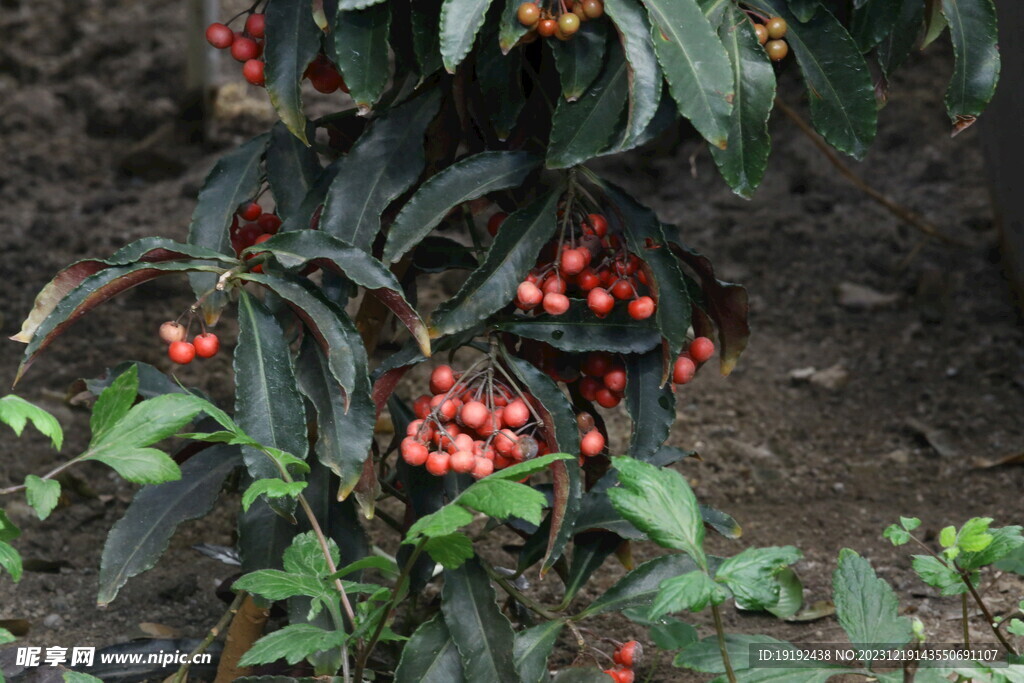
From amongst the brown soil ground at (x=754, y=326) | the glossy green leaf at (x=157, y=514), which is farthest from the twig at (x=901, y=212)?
the glossy green leaf at (x=157, y=514)

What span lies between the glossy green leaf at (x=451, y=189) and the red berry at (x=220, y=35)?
0.38 m

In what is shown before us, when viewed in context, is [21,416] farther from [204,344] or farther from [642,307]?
[642,307]

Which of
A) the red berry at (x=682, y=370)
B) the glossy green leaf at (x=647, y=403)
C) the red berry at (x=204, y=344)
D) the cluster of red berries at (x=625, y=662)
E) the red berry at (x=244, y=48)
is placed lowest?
the cluster of red berries at (x=625, y=662)

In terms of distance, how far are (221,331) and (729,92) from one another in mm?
1958

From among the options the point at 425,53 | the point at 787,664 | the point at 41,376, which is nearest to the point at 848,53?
the point at 425,53

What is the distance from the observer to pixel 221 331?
288 centimetres

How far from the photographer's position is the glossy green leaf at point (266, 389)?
137cm

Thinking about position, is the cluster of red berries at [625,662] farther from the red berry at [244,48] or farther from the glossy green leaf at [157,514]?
the red berry at [244,48]

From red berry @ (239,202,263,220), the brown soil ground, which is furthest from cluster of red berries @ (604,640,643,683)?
red berry @ (239,202,263,220)

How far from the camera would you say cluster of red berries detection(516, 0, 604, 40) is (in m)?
1.27

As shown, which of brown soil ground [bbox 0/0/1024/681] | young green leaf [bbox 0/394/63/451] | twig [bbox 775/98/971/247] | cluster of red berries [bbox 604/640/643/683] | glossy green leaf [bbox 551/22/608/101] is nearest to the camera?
young green leaf [bbox 0/394/63/451]

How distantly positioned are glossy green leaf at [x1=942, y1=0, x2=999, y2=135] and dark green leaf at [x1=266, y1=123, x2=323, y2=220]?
936mm

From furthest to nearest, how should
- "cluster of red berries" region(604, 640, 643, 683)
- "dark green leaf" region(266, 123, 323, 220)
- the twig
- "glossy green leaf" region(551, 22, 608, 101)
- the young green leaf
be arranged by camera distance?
the twig < "dark green leaf" region(266, 123, 323, 220) < "cluster of red berries" region(604, 640, 643, 683) < "glossy green leaf" region(551, 22, 608, 101) < the young green leaf

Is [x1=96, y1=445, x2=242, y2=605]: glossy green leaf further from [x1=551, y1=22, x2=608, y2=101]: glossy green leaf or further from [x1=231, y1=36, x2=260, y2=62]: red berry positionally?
[x1=551, y1=22, x2=608, y2=101]: glossy green leaf
